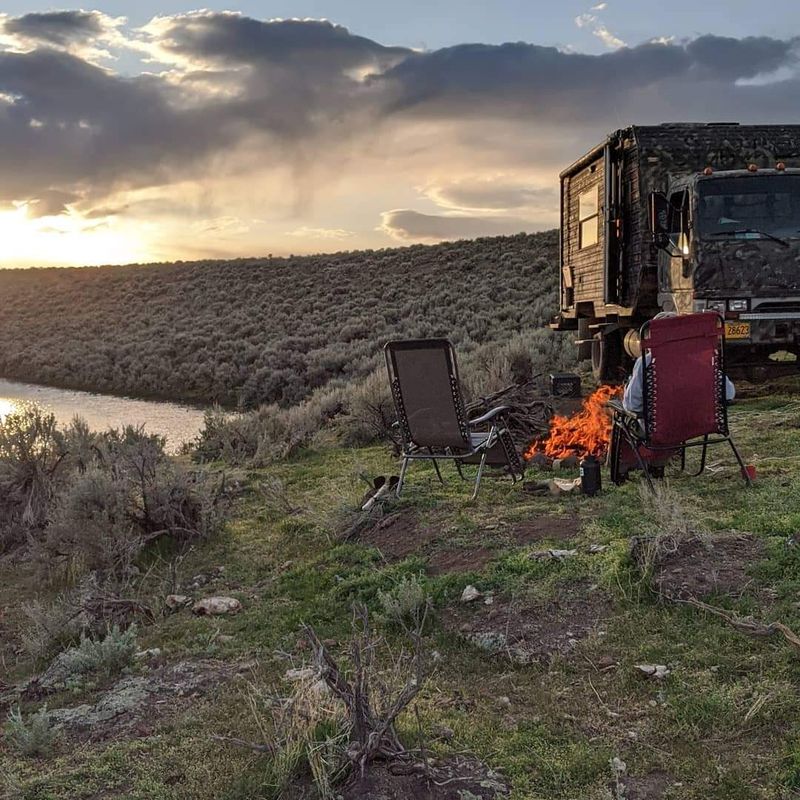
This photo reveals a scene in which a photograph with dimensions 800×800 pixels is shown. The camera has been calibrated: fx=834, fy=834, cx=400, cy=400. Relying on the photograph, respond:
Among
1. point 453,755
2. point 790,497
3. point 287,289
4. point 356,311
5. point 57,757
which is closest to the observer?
point 453,755

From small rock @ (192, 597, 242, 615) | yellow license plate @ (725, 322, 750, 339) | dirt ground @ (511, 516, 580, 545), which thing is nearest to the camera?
small rock @ (192, 597, 242, 615)

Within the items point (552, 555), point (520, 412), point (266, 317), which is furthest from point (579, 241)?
point (266, 317)

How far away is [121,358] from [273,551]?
24113mm

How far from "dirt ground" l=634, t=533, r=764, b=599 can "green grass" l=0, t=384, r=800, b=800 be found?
0.27 ft

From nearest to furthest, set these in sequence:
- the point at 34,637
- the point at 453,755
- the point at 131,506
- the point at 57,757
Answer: the point at 453,755 → the point at 57,757 → the point at 34,637 → the point at 131,506

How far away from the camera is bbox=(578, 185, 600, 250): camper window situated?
11.9 meters

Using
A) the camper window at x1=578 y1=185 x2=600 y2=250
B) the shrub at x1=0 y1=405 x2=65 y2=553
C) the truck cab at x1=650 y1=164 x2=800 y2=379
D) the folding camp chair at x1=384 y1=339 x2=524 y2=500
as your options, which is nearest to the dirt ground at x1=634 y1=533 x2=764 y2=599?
the folding camp chair at x1=384 y1=339 x2=524 y2=500

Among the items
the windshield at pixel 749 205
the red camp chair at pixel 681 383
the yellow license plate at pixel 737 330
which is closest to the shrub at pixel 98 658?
the red camp chair at pixel 681 383

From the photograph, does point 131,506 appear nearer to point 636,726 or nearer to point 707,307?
point 636,726

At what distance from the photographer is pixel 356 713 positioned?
273 centimetres

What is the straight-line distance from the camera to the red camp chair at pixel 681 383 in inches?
225

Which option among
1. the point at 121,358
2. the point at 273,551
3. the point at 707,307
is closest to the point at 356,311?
the point at 121,358

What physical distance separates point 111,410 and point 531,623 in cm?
1707

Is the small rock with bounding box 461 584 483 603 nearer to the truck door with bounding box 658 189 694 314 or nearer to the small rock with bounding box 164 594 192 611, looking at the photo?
the small rock with bounding box 164 594 192 611
